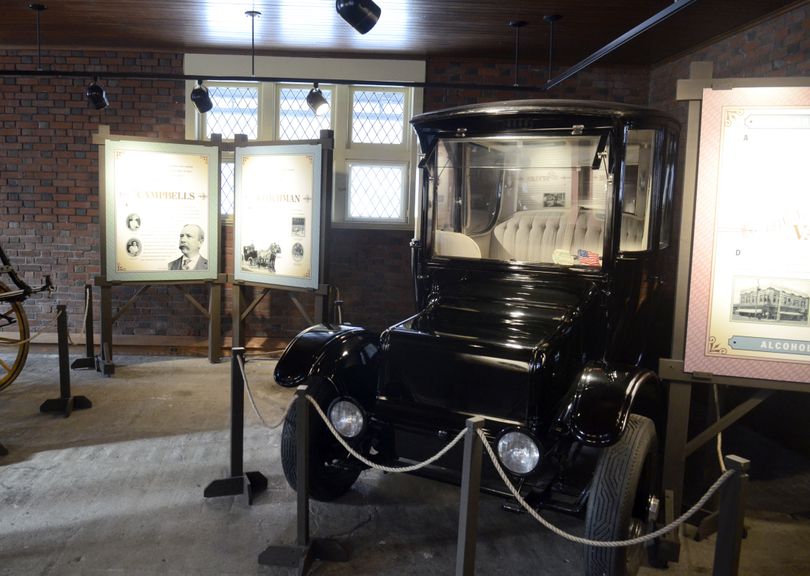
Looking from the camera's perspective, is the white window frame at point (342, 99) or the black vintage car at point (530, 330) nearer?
the black vintage car at point (530, 330)

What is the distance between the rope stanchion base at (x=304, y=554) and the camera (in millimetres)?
2723

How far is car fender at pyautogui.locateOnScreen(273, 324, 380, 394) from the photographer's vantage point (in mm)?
3197

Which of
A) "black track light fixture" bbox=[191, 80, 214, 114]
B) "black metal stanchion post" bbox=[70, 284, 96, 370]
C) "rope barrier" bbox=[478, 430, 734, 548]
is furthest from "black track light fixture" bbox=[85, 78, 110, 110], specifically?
"rope barrier" bbox=[478, 430, 734, 548]

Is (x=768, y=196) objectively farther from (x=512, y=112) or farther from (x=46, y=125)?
(x=46, y=125)

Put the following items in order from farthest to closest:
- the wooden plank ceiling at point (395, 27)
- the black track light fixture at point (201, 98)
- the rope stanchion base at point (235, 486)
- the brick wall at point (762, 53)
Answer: the black track light fixture at point (201, 98), the wooden plank ceiling at point (395, 27), the brick wall at point (762, 53), the rope stanchion base at point (235, 486)

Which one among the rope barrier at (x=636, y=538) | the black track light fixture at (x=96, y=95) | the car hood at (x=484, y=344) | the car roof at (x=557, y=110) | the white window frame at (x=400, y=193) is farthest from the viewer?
the white window frame at (x=400, y=193)

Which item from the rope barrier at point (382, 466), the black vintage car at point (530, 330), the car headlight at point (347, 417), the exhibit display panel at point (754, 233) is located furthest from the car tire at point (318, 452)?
the exhibit display panel at point (754, 233)

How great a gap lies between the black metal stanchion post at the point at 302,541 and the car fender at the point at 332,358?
0.50 metres

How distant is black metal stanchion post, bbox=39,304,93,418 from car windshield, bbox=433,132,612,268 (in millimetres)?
2789

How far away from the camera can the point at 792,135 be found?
2.75 m

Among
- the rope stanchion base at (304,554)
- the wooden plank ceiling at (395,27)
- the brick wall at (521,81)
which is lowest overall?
the rope stanchion base at (304,554)

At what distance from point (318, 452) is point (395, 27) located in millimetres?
3898

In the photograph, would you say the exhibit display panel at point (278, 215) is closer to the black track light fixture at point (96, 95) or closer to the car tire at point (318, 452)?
the black track light fixture at point (96, 95)

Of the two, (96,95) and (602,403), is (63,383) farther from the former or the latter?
(602,403)
